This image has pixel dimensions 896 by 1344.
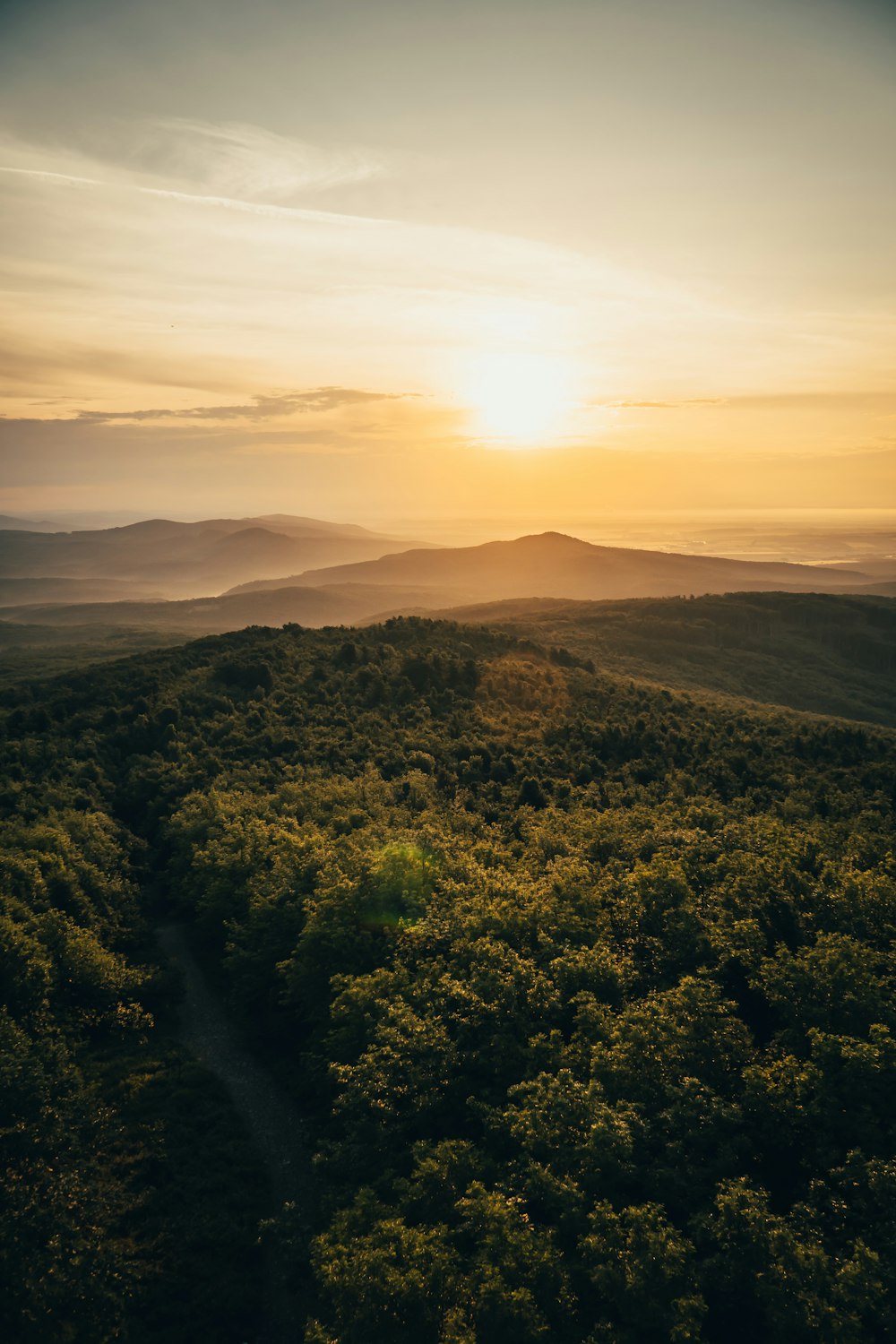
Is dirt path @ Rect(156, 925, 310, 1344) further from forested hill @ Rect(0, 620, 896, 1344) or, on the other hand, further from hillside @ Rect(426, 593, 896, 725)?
hillside @ Rect(426, 593, 896, 725)

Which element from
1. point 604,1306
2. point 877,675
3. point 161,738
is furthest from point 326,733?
point 877,675

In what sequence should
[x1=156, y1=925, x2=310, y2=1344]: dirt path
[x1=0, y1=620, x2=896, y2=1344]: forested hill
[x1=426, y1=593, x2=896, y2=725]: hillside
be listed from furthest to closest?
1. [x1=426, y1=593, x2=896, y2=725]: hillside
2. [x1=156, y1=925, x2=310, y2=1344]: dirt path
3. [x1=0, y1=620, x2=896, y2=1344]: forested hill

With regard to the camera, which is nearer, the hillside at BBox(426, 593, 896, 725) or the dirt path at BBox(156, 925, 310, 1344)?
the dirt path at BBox(156, 925, 310, 1344)

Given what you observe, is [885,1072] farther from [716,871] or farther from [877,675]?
[877,675]

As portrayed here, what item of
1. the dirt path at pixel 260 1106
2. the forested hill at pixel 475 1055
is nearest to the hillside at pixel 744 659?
the forested hill at pixel 475 1055

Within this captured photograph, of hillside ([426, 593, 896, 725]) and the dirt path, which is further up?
hillside ([426, 593, 896, 725])

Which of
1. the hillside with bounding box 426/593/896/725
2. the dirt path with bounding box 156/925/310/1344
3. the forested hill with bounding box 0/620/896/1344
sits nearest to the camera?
the forested hill with bounding box 0/620/896/1344

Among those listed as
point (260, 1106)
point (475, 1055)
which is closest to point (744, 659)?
point (475, 1055)

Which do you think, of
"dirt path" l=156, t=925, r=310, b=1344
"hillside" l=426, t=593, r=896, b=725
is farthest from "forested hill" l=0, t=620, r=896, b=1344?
"hillside" l=426, t=593, r=896, b=725
